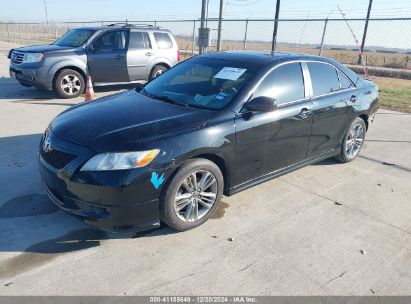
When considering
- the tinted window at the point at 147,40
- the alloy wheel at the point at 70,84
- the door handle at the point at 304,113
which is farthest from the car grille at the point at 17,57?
the door handle at the point at 304,113

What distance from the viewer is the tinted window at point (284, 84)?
388 centimetres

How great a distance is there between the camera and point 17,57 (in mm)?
8922

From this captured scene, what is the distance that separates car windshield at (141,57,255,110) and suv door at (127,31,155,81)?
5.37 metres

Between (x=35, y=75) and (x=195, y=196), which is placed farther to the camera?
(x=35, y=75)

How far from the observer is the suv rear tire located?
28.6 ft

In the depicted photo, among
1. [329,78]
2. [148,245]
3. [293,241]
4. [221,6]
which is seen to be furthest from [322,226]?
[221,6]

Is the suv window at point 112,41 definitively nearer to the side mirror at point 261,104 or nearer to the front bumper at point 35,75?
the front bumper at point 35,75

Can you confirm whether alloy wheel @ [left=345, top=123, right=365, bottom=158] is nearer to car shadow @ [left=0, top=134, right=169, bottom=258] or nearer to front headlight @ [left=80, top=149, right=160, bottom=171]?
car shadow @ [left=0, top=134, right=169, bottom=258]

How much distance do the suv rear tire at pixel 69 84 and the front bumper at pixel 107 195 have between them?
20.5 feet

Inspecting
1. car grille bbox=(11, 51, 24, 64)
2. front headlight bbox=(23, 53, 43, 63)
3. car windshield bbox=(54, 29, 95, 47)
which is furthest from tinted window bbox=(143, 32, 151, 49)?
car grille bbox=(11, 51, 24, 64)

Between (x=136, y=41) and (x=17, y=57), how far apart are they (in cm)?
300

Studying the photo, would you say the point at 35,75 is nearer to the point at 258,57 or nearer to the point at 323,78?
the point at 258,57

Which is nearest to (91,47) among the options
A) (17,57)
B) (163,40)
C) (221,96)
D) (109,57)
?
(109,57)

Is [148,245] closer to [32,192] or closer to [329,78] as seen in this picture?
[32,192]
